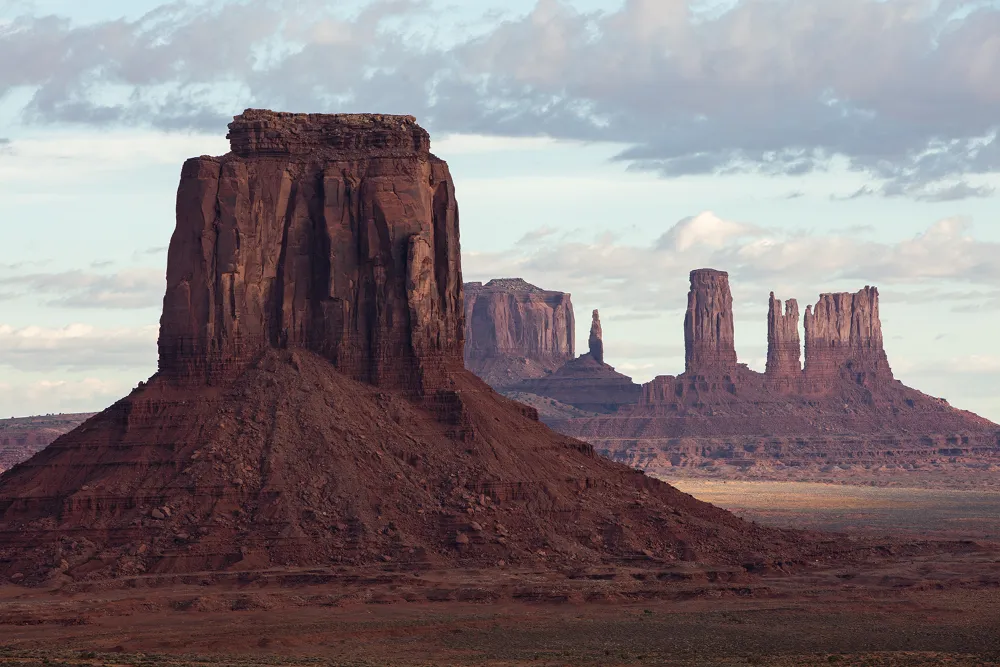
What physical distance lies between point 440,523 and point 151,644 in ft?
69.6

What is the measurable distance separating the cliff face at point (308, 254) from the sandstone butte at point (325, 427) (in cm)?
11

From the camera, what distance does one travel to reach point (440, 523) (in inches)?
3767

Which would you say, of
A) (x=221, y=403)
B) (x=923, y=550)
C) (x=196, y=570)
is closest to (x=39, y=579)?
(x=196, y=570)

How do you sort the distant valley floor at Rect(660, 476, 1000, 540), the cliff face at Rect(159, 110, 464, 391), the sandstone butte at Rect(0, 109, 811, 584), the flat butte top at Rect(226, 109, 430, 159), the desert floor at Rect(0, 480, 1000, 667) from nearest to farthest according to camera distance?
the desert floor at Rect(0, 480, 1000, 667) → the sandstone butte at Rect(0, 109, 811, 584) → the cliff face at Rect(159, 110, 464, 391) → the flat butte top at Rect(226, 109, 430, 159) → the distant valley floor at Rect(660, 476, 1000, 540)

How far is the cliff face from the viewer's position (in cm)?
10269

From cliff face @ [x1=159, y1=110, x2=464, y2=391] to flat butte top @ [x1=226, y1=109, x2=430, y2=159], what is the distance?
49 millimetres

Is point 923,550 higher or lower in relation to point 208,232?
lower

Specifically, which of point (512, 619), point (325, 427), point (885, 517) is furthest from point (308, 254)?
point (885, 517)

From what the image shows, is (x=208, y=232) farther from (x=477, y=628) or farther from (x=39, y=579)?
(x=477, y=628)

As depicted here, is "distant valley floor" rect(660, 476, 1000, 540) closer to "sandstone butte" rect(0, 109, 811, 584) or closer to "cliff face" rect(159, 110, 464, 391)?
"sandstone butte" rect(0, 109, 811, 584)

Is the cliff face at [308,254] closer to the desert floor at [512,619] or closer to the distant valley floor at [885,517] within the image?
the desert floor at [512,619]

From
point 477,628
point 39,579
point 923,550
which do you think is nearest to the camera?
point 477,628

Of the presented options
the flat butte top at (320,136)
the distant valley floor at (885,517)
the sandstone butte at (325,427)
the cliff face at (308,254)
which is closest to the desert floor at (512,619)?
the sandstone butte at (325,427)

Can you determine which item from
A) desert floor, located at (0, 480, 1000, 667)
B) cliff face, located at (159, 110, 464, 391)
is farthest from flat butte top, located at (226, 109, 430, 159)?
desert floor, located at (0, 480, 1000, 667)
